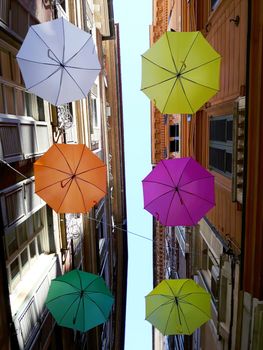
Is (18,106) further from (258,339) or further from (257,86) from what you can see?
(258,339)

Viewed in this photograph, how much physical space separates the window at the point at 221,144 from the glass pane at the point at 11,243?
17.9ft

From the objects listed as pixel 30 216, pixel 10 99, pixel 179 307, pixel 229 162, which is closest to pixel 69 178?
pixel 30 216

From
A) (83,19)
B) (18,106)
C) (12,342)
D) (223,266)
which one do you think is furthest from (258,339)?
(83,19)

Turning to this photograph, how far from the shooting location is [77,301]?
9.02 m

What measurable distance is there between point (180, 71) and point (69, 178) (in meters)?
3.61

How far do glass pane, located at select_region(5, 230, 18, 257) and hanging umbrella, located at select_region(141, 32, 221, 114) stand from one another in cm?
456

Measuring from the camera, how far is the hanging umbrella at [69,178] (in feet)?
27.1

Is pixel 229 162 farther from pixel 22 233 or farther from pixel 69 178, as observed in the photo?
pixel 22 233

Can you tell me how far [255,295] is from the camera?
7727mm

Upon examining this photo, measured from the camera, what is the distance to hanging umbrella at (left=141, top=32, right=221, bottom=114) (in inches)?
311

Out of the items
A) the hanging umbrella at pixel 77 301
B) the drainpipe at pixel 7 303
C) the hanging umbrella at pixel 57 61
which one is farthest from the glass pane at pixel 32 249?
the hanging umbrella at pixel 57 61

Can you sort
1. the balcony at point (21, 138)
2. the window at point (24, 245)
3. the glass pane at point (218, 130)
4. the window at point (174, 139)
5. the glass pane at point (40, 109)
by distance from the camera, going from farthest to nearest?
1. the window at point (174, 139)
2. the glass pane at point (40, 109)
3. the glass pane at point (218, 130)
4. the window at point (24, 245)
5. the balcony at point (21, 138)

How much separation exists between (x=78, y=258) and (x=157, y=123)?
1305 centimetres

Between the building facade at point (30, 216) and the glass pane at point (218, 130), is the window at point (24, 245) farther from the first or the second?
the glass pane at point (218, 130)
